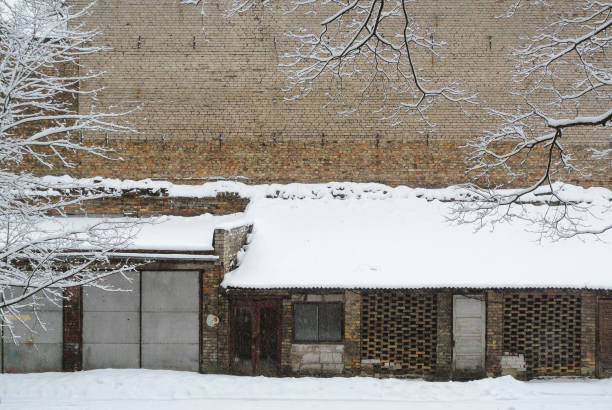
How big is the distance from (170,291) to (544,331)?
28.3 feet

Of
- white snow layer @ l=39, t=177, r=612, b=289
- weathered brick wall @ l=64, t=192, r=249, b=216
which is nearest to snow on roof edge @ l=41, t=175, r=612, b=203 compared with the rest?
white snow layer @ l=39, t=177, r=612, b=289

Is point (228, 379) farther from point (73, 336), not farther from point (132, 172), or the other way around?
point (132, 172)

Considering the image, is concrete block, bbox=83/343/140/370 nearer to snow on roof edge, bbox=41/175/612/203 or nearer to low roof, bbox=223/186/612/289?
low roof, bbox=223/186/612/289

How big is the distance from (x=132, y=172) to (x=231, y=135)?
2816 mm

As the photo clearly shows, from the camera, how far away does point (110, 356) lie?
10.1m

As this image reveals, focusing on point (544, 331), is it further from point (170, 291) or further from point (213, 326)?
point (170, 291)

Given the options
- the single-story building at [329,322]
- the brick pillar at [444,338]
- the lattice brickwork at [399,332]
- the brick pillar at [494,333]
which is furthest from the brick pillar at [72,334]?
the brick pillar at [494,333]

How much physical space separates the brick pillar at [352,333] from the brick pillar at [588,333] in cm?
507

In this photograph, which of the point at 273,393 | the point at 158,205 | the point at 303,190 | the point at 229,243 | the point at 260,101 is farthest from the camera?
the point at 260,101

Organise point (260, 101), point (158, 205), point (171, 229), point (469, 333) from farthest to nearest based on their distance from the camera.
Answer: point (260, 101) → point (158, 205) → point (171, 229) → point (469, 333)

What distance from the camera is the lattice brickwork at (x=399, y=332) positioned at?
33.3 ft

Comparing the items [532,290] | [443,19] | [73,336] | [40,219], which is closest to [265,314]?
[73,336]

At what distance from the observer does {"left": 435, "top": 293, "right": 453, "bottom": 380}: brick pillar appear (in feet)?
33.3

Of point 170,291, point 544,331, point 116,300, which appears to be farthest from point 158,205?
point 544,331
